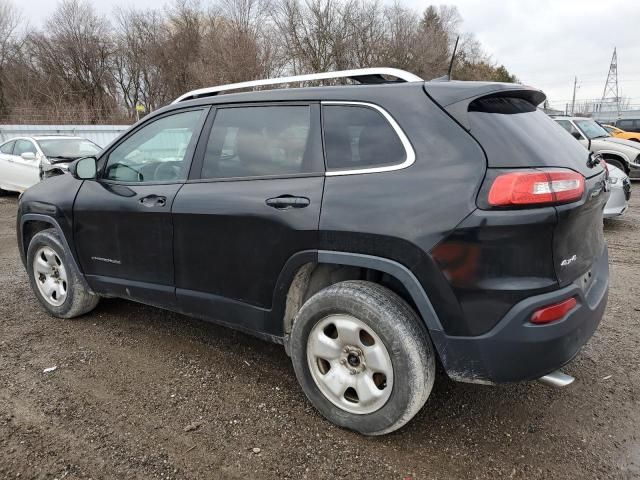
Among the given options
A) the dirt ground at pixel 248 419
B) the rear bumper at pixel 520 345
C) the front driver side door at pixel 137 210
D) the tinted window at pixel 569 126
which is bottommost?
the dirt ground at pixel 248 419

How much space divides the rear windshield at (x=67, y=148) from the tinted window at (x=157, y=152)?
7863 mm

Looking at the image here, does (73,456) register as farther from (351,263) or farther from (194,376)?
(351,263)

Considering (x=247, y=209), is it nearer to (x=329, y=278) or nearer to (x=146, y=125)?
(x=329, y=278)

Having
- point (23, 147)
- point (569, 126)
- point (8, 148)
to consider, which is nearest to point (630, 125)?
point (569, 126)

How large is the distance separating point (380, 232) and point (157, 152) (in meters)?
1.92

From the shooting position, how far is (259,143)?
9.49 ft

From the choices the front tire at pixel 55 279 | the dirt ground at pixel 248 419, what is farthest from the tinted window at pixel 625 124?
the front tire at pixel 55 279

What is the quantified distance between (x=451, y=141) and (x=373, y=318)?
0.89m

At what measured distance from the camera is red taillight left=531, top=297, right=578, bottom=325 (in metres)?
2.11

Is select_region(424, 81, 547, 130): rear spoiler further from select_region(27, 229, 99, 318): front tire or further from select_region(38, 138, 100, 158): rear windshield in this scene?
select_region(38, 138, 100, 158): rear windshield

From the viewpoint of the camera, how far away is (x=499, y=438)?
2.55 m

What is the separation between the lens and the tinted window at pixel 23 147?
35.2 feet

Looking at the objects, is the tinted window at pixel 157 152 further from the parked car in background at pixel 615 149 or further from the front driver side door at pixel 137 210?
the parked car in background at pixel 615 149

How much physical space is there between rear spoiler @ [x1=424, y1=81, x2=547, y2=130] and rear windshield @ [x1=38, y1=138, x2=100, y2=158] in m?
9.88
